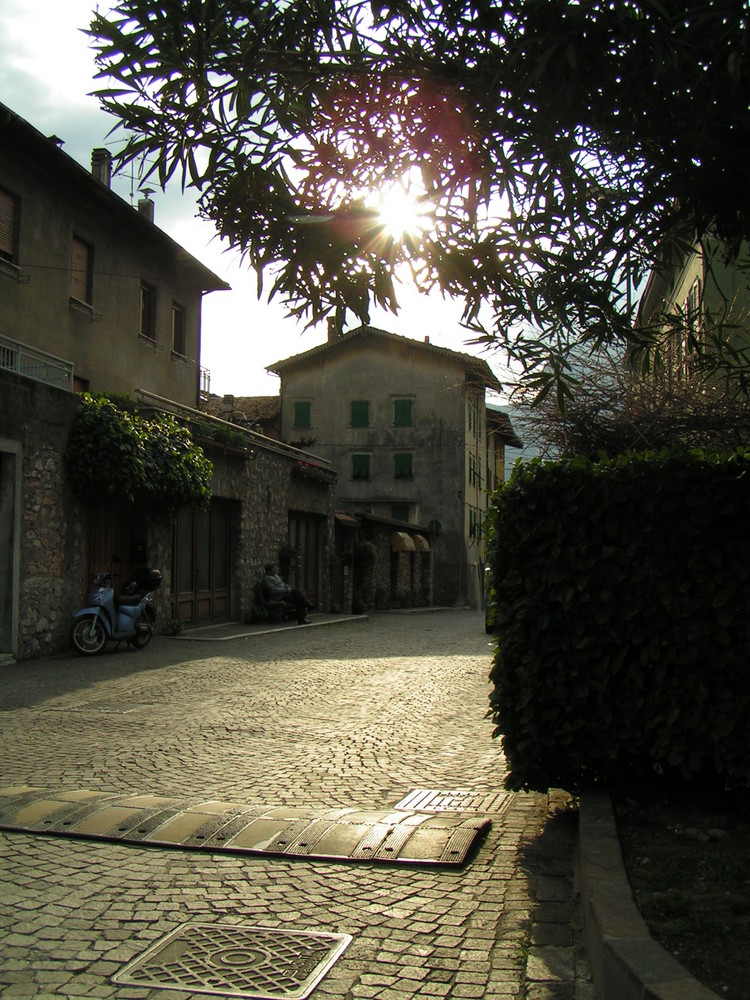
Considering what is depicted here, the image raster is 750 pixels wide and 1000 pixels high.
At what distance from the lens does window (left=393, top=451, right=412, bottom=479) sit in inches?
1799

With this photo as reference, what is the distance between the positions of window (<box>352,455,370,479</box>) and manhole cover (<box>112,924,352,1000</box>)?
42.3m

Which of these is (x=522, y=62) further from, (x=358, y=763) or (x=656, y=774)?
(x=358, y=763)

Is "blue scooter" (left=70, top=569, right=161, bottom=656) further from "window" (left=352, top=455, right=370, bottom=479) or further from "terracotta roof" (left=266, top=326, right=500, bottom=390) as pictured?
"window" (left=352, top=455, right=370, bottom=479)

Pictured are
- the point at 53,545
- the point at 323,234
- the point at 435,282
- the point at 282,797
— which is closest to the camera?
the point at 323,234

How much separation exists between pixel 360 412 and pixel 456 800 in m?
40.5

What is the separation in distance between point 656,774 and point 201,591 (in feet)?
52.8

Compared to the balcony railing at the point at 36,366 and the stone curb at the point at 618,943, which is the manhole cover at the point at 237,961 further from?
the balcony railing at the point at 36,366

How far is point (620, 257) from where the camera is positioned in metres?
4.85

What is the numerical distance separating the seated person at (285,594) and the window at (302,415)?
24.3m

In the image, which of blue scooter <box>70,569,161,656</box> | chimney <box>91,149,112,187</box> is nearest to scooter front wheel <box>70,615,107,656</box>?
blue scooter <box>70,569,161,656</box>

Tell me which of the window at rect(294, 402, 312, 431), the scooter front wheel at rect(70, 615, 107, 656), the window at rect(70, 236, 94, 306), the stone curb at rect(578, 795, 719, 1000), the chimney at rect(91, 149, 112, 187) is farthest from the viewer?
the window at rect(294, 402, 312, 431)

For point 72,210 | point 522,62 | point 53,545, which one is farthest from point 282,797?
point 72,210

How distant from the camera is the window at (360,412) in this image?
4588 centimetres

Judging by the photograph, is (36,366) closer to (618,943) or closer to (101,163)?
(101,163)
